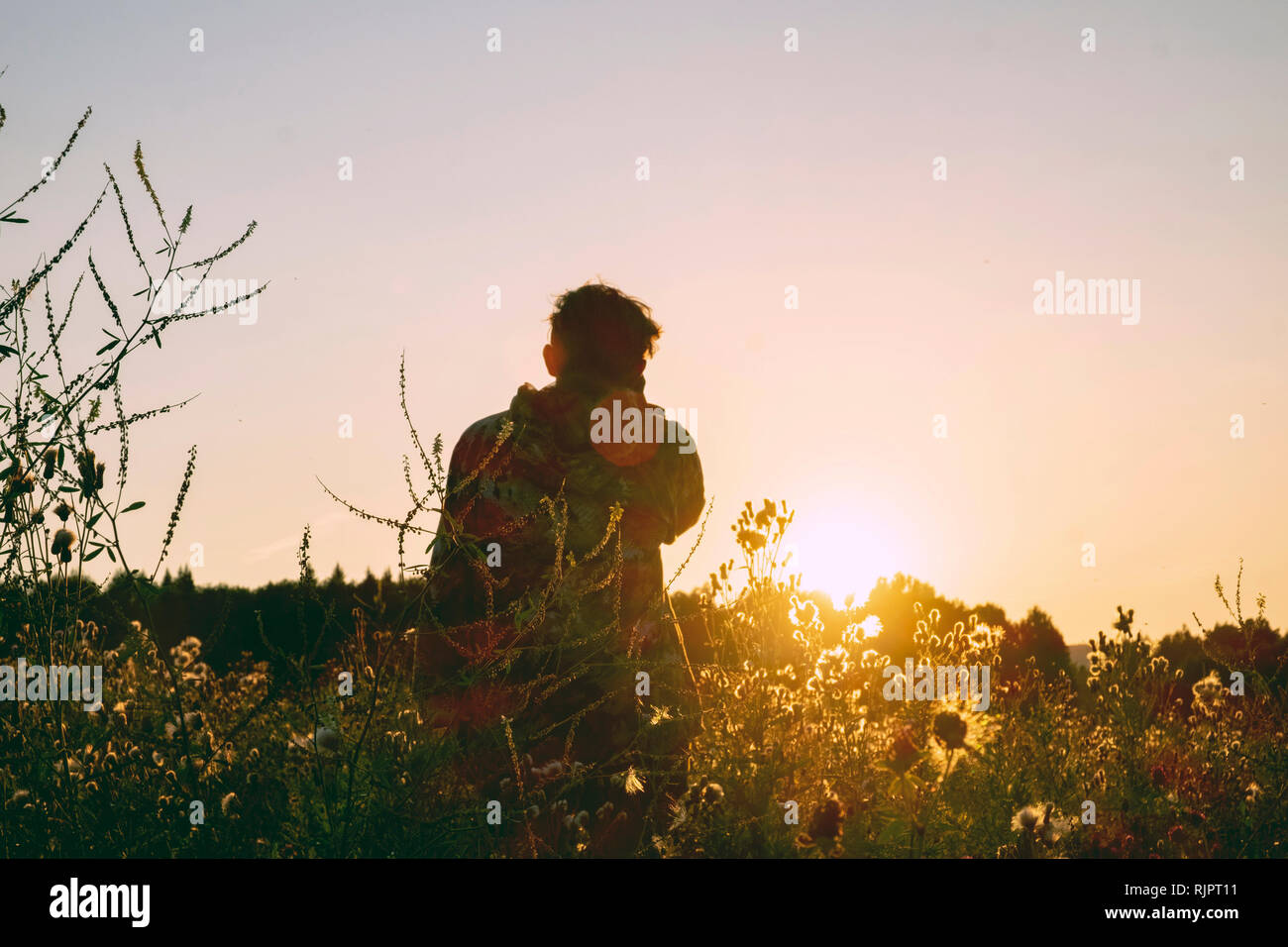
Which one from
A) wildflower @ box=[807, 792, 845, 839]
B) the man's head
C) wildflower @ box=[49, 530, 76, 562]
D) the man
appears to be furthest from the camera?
the man's head

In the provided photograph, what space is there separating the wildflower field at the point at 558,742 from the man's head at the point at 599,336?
3.13ft

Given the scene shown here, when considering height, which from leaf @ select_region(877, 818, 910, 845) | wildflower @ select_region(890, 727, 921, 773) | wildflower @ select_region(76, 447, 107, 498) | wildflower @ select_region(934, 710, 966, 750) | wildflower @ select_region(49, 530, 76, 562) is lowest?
leaf @ select_region(877, 818, 910, 845)

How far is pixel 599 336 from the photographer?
164 inches

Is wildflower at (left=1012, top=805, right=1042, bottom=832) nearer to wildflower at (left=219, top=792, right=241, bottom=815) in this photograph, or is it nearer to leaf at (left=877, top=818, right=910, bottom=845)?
leaf at (left=877, top=818, right=910, bottom=845)

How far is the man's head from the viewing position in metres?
4.17

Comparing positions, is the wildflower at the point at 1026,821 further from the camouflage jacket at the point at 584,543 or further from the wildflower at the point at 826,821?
the camouflage jacket at the point at 584,543

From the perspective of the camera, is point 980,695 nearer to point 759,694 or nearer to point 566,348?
point 759,694

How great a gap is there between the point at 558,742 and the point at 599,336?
172cm

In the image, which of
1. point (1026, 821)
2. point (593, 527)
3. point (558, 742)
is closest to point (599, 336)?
point (593, 527)

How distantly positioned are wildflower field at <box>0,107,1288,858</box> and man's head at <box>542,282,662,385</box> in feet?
3.13

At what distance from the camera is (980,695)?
3.07 m

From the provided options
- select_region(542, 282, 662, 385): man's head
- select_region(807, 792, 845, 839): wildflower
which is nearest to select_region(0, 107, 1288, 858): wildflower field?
select_region(807, 792, 845, 839): wildflower
